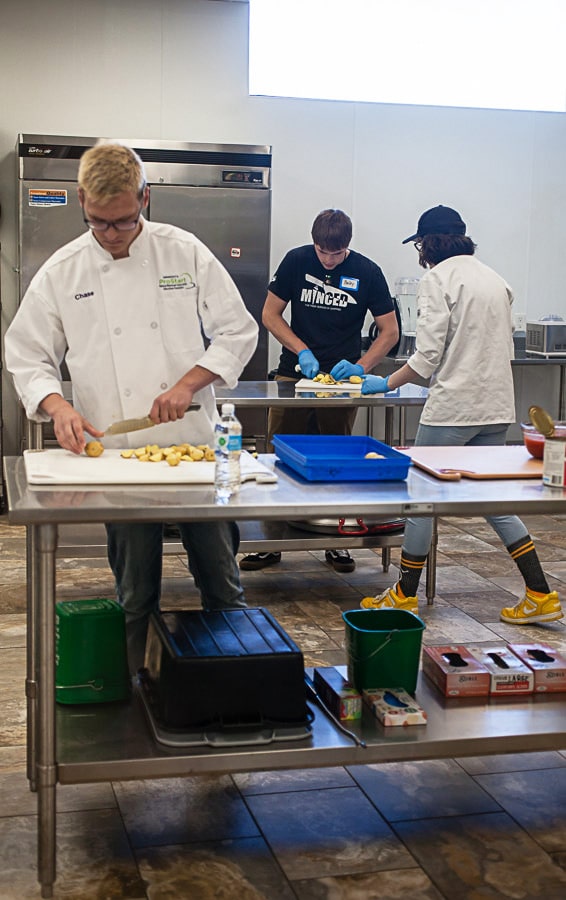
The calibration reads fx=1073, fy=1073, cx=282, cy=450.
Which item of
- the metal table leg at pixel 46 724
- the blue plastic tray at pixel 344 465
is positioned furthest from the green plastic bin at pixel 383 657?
the metal table leg at pixel 46 724

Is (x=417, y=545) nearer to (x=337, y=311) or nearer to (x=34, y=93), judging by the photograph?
(x=337, y=311)

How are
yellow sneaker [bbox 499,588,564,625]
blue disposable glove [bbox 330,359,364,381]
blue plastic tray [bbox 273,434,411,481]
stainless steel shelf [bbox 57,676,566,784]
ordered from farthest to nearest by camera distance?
1. blue disposable glove [bbox 330,359,364,381]
2. yellow sneaker [bbox 499,588,564,625]
3. blue plastic tray [bbox 273,434,411,481]
4. stainless steel shelf [bbox 57,676,566,784]

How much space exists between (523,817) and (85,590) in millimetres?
2276

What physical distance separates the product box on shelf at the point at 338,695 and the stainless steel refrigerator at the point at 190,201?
3024mm

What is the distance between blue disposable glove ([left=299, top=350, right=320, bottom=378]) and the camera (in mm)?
4641

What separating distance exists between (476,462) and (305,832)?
3.20 feet

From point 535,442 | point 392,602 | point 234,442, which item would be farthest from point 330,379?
point 234,442

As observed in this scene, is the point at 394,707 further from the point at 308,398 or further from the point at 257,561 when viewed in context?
the point at 257,561

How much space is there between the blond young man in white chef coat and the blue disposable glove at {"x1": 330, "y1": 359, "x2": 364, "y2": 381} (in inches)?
73.1

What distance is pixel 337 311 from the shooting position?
4828 mm

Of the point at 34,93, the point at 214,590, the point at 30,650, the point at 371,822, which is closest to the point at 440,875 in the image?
the point at 371,822

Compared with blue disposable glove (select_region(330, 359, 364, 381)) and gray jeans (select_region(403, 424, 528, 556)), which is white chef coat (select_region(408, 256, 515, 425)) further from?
blue disposable glove (select_region(330, 359, 364, 381))

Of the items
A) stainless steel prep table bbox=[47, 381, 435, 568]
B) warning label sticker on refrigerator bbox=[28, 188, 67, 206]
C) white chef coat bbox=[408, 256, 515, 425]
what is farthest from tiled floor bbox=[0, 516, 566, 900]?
warning label sticker on refrigerator bbox=[28, 188, 67, 206]

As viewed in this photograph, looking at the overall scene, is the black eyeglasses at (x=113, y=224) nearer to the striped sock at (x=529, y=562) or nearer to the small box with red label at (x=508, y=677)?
the small box with red label at (x=508, y=677)
